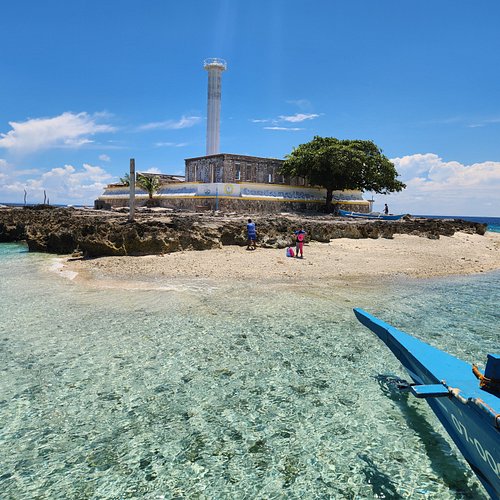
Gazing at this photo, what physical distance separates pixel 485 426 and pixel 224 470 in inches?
115

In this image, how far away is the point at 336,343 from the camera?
8945mm

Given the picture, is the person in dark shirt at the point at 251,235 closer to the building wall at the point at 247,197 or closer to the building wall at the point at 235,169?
the building wall at the point at 247,197

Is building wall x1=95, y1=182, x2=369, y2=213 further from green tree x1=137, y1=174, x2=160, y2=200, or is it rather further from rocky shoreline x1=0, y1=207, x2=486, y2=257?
rocky shoreline x1=0, y1=207, x2=486, y2=257

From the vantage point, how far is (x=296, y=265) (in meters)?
18.3

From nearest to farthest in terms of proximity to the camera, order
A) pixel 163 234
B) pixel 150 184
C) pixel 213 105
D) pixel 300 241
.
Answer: pixel 300 241 < pixel 163 234 < pixel 150 184 < pixel 213 105

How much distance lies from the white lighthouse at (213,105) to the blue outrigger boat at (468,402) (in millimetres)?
53511

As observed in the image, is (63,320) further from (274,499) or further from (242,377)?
(274,499)

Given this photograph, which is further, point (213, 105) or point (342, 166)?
point (213, 105)

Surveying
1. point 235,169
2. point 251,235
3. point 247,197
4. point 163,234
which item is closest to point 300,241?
point 251,235

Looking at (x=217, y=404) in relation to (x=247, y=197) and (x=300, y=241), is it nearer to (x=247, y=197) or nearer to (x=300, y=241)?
(x=300, y=241)

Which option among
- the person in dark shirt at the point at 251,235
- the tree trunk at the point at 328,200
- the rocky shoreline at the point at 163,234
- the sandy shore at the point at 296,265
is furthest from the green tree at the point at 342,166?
the person in dark shirt at the point at 251,235

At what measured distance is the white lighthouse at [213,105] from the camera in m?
55.7

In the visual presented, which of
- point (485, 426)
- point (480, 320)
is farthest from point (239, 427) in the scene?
point (480, 320)

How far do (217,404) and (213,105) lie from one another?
55.0 m
